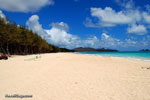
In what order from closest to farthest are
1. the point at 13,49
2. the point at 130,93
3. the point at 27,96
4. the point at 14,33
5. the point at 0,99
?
1. the point at 0,99
2. the point at 27,96
3. the point at 130,93
4. the point at 14,33
5. the point at 13,49

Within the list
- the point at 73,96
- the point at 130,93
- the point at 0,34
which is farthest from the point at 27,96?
the point at 0,34

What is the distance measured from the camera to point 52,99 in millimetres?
4016

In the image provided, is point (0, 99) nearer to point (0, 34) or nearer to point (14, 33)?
point (0, 34)

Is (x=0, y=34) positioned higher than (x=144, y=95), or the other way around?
(x=0, y=34)

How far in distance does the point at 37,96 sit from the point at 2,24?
35337 millimetres

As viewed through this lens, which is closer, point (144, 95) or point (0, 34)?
point (144, 95)

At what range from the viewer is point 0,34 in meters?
30.7

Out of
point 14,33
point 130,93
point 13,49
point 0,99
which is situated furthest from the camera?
point 13,49

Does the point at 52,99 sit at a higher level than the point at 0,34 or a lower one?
lower

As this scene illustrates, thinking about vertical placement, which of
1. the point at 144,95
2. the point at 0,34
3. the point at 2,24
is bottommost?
the point at 144,95

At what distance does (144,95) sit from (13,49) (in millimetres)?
57327

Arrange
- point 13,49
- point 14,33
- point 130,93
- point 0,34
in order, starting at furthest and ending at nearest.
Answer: point 13,49, point 14,33, point 0,34, point 130,93

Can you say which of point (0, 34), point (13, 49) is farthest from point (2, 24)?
point (13, 49)

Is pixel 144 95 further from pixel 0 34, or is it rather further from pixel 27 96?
pixel 0 34
